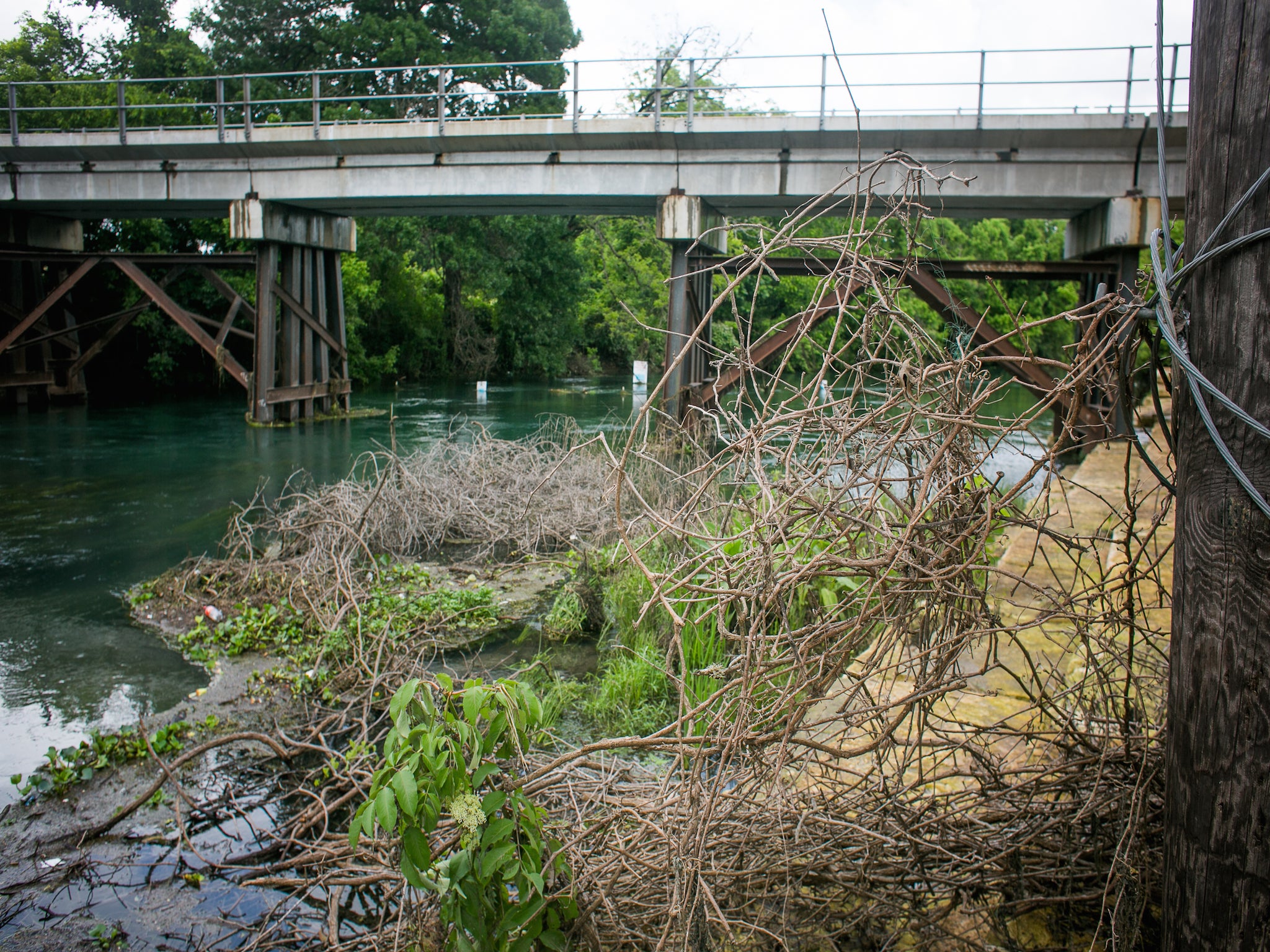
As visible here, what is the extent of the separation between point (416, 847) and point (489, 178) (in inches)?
569

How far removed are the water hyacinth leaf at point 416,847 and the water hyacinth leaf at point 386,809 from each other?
0.14 meters

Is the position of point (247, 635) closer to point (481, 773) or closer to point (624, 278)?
point (481, 773)

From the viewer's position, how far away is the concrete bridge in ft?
42.3

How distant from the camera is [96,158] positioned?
17.6m

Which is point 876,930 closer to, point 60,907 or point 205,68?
point 60,907

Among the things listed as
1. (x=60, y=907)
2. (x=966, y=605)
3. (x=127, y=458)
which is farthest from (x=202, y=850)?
(x=127, y=458)

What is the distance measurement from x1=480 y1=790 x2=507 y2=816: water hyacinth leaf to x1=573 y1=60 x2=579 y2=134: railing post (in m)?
13.3

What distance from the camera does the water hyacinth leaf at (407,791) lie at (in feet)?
7.65

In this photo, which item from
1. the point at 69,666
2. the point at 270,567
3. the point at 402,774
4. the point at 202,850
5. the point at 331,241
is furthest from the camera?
the point at 331,241

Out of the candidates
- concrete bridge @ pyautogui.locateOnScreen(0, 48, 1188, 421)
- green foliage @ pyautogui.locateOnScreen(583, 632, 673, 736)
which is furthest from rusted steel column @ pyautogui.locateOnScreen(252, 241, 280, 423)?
green foliage @ pyautogui.locateOnScreen(583, 632, 673, 736)

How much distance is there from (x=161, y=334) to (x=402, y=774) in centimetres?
2871

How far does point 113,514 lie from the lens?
1147cm

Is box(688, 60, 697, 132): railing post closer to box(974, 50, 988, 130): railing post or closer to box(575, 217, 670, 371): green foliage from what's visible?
box(974, 50, 988, 130): railing post

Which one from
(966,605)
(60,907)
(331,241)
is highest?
(331,241)
